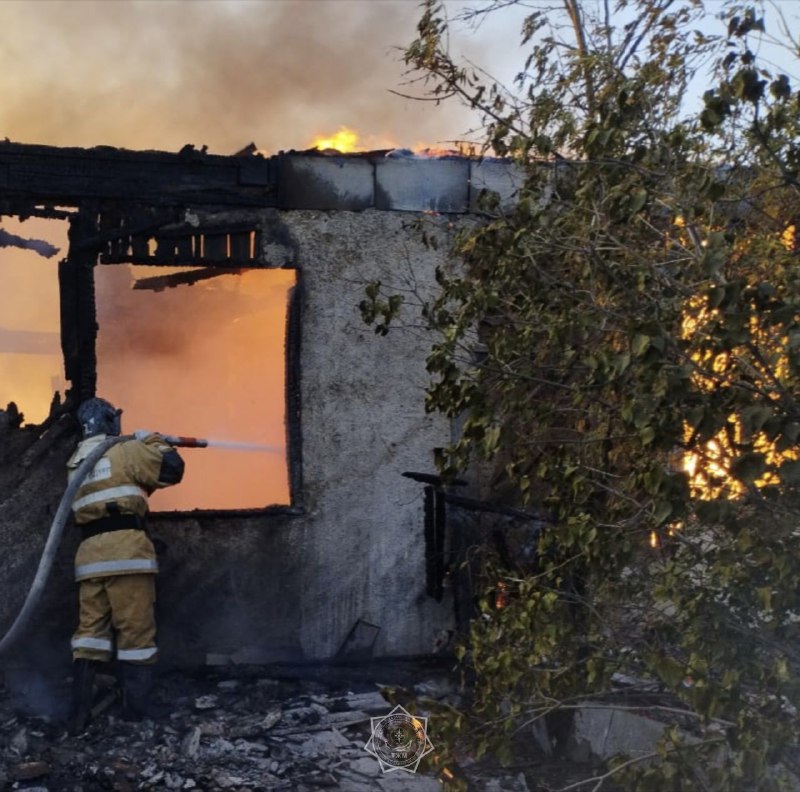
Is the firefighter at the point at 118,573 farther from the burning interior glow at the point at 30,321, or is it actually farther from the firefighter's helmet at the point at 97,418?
the burning interior glow at the point at 30,321

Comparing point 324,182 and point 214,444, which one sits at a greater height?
point 324,182

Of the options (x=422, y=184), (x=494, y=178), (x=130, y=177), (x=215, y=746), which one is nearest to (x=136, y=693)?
(x=215, y=746)

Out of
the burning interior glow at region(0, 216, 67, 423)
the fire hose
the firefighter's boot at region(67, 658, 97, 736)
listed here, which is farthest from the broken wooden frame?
the firefighter's boot at region(67, 658, 97, 736)

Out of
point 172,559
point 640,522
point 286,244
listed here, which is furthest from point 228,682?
point 640,522

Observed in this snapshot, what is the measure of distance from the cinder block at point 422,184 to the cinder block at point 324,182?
0.35 feet

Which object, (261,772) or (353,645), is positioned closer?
(261,772)

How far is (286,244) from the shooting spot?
774cm

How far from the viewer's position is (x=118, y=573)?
6.52m

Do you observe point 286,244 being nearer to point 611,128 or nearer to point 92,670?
point 92,670

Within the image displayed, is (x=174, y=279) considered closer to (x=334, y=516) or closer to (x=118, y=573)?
(x=334, y=516)

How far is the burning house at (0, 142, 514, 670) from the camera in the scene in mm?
7426

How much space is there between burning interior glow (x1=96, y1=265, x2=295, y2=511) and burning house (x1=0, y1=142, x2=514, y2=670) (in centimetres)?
1

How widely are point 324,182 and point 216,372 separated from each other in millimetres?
1613

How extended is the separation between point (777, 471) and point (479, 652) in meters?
1.69
